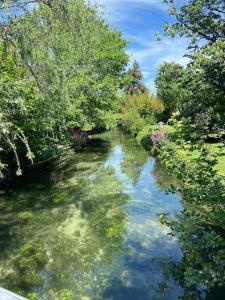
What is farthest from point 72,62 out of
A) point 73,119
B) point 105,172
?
point 105,172

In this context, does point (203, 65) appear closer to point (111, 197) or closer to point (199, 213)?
point (199, 213)

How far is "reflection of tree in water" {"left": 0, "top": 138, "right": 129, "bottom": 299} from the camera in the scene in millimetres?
10305

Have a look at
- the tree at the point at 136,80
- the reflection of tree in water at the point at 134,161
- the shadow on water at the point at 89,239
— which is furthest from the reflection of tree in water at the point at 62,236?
the tree at the point at 136,80

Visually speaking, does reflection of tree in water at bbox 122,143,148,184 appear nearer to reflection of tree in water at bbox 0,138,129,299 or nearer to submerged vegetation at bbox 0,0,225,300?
submerged vegetation at bbox 0,0,225,300

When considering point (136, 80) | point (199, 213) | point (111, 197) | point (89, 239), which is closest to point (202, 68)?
point (199, 213)

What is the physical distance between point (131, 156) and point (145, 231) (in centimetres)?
1794

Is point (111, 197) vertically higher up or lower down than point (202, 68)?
lower down

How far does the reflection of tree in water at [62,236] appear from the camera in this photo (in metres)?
10.3

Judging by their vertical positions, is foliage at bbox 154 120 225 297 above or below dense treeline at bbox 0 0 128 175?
below

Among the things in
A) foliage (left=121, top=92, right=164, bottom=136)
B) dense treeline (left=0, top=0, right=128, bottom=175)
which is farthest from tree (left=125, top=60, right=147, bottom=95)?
dense treeline (left=0, top=0, right=128, bottom=175)

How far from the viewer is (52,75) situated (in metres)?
14.8

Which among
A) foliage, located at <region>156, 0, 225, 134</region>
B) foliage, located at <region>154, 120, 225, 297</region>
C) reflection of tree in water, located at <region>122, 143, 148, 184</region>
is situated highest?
foliage, located at <region>156, 0, 225, 134</region>

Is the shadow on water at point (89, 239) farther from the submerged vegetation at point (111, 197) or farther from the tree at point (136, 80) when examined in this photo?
the tree at point (136, 80)

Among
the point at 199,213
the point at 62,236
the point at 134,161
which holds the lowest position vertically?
the point at 134,161
